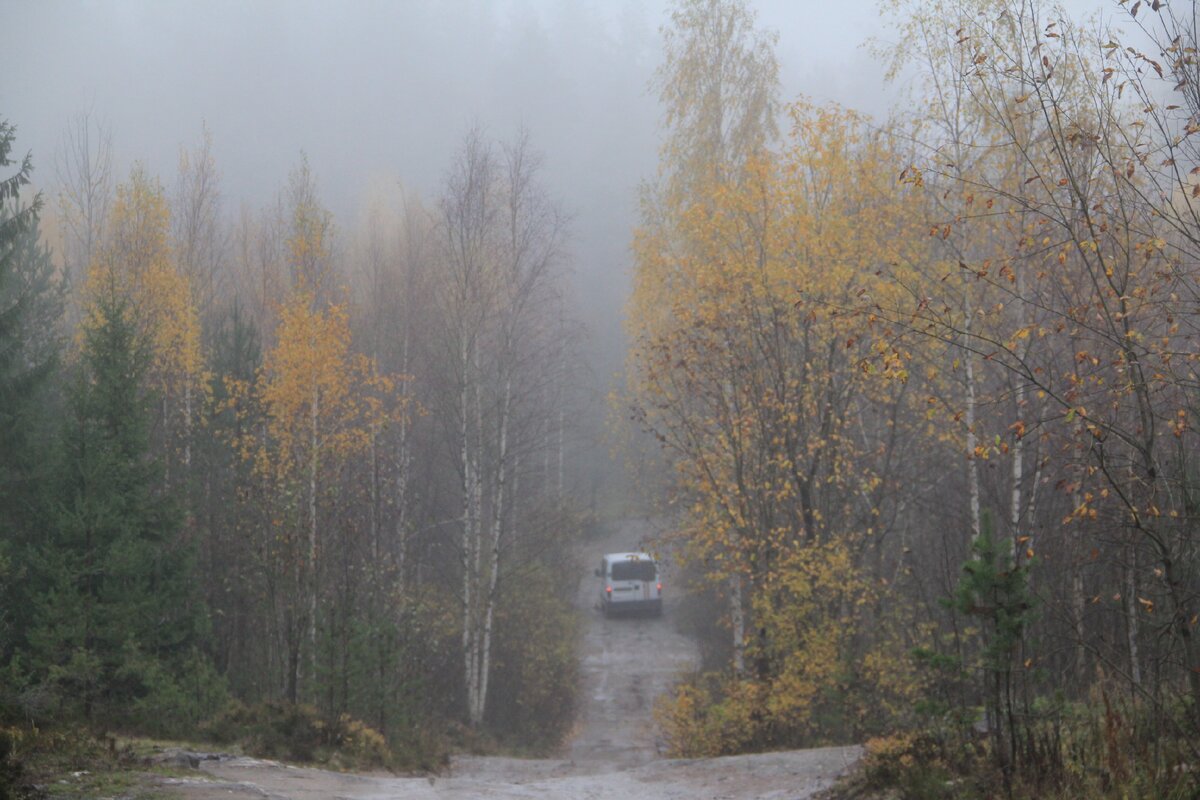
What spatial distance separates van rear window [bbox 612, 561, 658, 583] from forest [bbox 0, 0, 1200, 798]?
8.37 meters

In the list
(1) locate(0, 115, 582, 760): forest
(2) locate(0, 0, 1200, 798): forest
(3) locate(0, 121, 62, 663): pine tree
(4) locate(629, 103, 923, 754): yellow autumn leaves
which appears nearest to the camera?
(2) locate(0, 0, 1200, 798): forest

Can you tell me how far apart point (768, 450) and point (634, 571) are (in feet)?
64.6

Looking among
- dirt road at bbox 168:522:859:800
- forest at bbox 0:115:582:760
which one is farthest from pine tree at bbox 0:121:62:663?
dirt road at bbox 168:522:859:800

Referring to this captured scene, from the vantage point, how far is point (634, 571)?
35094 mm

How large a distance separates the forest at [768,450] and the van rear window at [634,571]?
8.37m

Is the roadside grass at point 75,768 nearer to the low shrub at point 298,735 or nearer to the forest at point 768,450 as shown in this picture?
the forest at point 768,450

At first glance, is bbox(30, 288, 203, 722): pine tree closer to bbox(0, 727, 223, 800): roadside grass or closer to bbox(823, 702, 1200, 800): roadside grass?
bbox(0, 727, 223, 800): roadside grass

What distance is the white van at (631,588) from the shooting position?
35.1m

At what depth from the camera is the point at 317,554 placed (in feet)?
51.6

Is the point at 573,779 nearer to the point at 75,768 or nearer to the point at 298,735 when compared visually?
the point at 298,735

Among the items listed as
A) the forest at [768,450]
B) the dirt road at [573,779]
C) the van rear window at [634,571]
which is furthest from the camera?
the van rear window at [634,571]

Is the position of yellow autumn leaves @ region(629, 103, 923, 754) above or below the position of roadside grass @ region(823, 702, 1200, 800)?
above

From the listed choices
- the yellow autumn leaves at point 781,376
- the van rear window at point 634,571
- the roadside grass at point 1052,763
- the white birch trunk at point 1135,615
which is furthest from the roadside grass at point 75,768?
the van rear window at point 634,571

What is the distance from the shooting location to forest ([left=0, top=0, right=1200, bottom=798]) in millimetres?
7070
